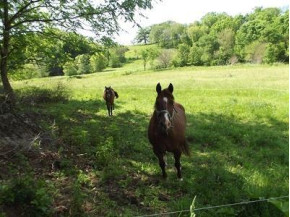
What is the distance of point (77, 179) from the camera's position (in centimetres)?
757

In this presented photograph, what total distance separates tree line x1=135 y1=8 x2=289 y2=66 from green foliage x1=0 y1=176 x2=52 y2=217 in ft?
261

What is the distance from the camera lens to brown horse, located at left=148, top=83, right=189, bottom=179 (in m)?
7.16

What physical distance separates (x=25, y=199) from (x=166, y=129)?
3.25 metres

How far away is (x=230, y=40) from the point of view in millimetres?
110250

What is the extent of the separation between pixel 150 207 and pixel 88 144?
4098 mm

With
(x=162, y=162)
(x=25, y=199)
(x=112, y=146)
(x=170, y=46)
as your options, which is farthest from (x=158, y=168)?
(x=170, y=46)

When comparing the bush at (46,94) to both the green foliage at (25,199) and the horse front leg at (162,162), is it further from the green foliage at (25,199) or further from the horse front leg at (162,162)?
the green foliage at (25,199)

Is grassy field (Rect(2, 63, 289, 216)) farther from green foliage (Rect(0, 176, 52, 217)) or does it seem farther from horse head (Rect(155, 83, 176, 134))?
horse head (Rect(155, 83, 176, 134))

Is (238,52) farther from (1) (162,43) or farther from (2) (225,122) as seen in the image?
(2) (225,122)

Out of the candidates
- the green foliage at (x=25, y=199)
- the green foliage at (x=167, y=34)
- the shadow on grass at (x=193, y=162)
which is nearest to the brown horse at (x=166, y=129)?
the shadow on grass at (x=193, y=162)

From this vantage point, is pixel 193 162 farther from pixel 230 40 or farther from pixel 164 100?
pixel 230 40

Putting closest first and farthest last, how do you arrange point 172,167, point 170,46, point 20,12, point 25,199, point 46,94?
point 25,199 → point 172,167 → point 20,12 → point 46,94 → point 170,46

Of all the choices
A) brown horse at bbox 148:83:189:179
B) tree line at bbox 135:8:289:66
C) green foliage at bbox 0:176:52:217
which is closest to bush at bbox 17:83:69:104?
brown horse at bbox 148:83:189:179

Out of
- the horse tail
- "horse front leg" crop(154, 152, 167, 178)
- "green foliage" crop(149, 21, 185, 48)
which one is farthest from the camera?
"green foliage" crop(149, 21, 185, 48)
